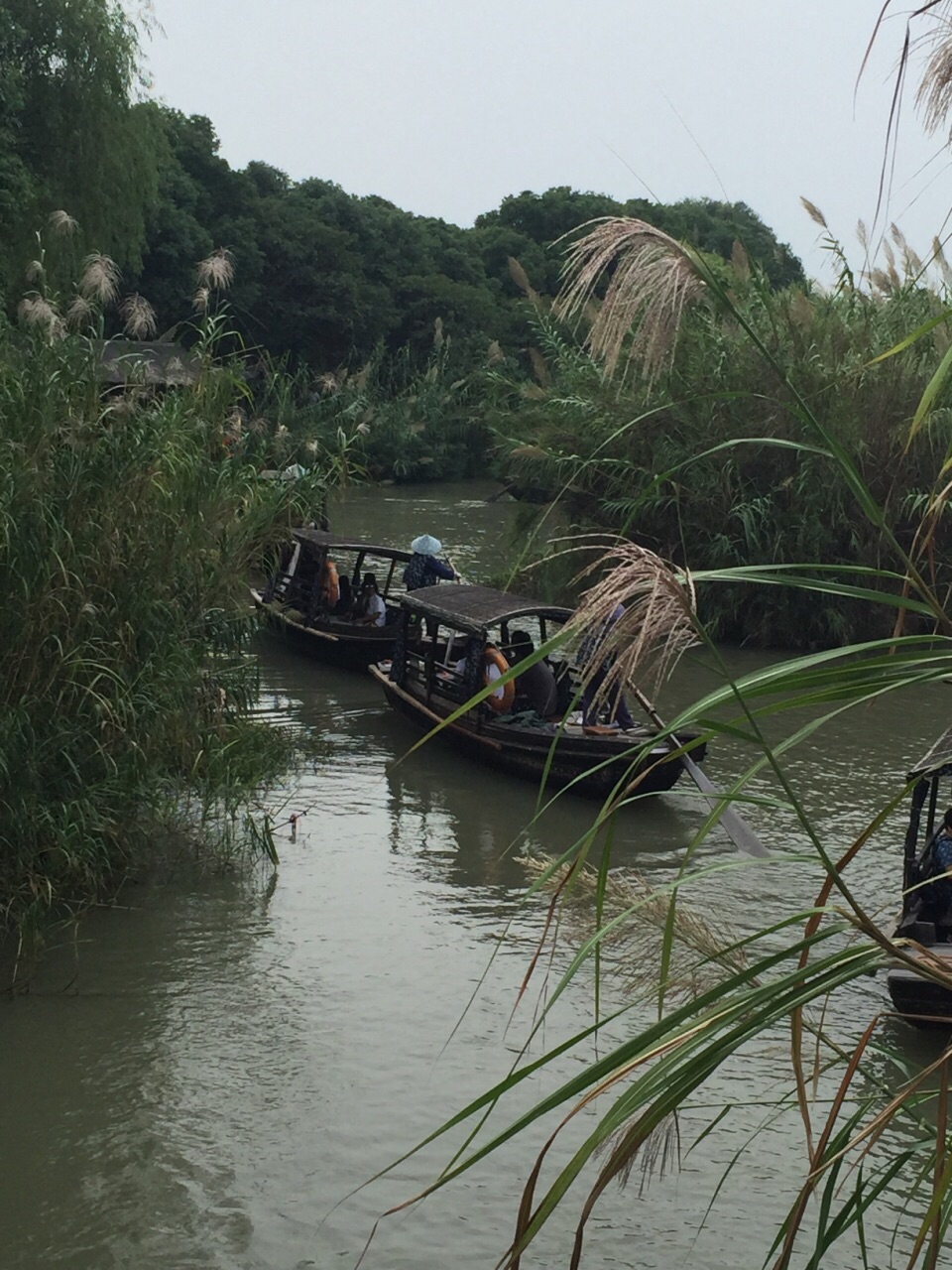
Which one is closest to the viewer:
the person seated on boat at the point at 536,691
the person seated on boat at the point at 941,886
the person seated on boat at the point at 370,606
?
the person seated on boat at the point at 941,886

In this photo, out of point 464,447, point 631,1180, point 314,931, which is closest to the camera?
point 631,1180

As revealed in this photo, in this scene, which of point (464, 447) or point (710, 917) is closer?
point (710, 917)

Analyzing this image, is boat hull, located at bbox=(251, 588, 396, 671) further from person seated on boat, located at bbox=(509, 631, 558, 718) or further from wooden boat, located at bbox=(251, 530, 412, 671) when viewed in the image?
person seated on boat, located at bbox=(509, 631, 558, 718)

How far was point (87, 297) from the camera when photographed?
862 centimetres

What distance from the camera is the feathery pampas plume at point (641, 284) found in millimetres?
2352

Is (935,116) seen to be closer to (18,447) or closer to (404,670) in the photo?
(18,447)

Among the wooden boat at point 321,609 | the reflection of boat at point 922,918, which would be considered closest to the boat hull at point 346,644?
the wooden boat at point 321,609

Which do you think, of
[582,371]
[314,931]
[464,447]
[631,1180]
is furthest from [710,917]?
[464,447]

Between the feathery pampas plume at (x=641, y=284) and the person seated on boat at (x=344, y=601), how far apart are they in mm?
14144

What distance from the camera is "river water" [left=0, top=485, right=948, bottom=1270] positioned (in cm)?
567

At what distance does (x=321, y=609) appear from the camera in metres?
16.4

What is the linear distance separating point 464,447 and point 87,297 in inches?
1250

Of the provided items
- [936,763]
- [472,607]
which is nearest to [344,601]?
[472,607]

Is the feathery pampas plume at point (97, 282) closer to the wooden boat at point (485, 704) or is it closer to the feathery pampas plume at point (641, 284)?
the wooden boat at point (485, 704)
